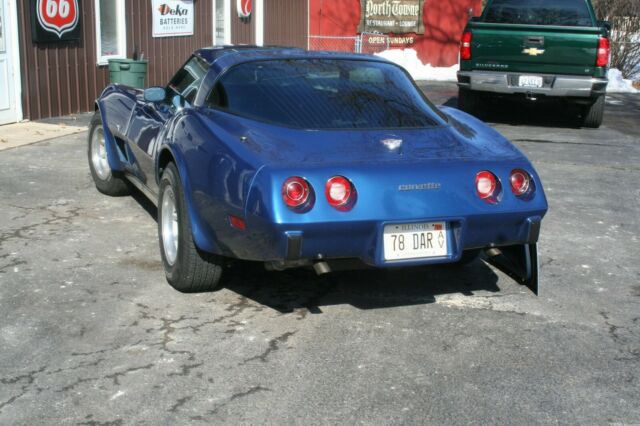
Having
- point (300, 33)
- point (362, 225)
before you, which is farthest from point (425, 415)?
point (300, 33)

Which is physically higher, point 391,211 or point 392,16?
point 392,16

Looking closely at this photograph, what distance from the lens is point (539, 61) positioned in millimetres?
12055

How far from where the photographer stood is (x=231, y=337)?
4461 mm

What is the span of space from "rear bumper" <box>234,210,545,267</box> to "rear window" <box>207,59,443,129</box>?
837 millimetres

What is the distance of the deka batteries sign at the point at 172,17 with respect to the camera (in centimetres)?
1455

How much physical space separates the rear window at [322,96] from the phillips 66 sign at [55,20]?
23.2 ft

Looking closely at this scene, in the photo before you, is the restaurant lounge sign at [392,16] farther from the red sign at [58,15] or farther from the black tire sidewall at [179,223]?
the black tire sidewall at [179,223]

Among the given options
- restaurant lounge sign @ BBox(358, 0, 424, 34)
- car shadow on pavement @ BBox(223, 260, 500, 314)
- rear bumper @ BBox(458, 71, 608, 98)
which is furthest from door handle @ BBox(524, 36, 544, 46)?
restaurant lounge sign @ BBox(358, 0, 424, 34)

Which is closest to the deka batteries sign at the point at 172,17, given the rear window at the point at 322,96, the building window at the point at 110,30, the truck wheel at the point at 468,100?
the building window at the point at 110,30

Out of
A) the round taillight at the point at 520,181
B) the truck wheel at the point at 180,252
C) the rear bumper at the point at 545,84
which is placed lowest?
the truck wheel at the point at 180,252

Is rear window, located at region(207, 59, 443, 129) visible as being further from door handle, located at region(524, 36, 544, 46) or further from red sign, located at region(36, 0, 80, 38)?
red sign, located at region(36, 0, 80, 38)

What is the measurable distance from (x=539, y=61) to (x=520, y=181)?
784 cm

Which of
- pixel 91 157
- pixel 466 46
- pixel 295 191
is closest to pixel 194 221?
pixel 295 191

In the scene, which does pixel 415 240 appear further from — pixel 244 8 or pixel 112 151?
pixel 244 8
